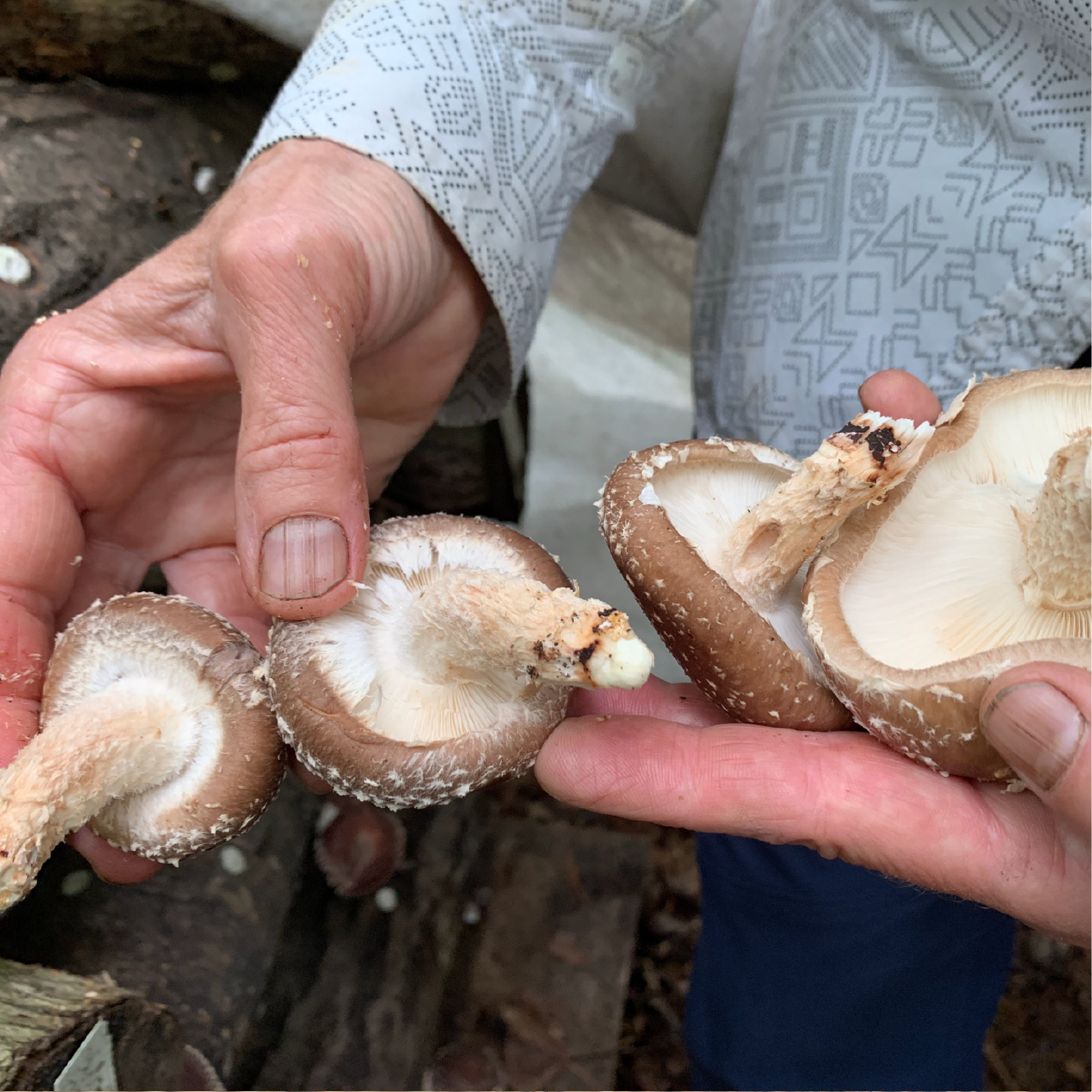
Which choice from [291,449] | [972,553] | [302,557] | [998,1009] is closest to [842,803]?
[972,553]

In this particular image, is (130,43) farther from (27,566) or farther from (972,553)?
(972,553)

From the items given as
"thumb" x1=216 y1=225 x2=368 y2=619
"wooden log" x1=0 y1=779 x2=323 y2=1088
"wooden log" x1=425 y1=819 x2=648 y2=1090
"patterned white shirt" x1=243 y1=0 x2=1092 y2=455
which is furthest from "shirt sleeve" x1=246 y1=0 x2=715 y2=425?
"wooden log" x1=425 y1=819 x2=648 y2=1090

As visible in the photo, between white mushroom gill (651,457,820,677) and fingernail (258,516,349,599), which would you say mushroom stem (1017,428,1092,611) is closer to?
white mushroom gill (651,457,820,677)

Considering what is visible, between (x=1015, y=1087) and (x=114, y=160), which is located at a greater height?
(x=114, y=160)

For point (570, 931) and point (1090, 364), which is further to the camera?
point (570, 931)

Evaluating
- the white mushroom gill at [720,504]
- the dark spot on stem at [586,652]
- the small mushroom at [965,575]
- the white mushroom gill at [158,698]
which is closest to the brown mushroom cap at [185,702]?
the white mushroom gill at [158,698]

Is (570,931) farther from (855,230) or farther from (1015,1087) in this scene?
(855,230)

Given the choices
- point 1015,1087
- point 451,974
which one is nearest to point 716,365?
point 451,974
